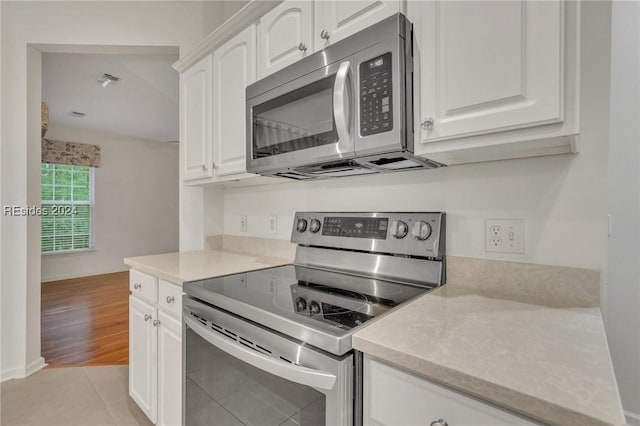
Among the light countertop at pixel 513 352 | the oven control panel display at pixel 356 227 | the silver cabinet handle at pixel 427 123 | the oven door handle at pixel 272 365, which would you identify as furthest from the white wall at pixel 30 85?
the light countertop at pixel 513 352

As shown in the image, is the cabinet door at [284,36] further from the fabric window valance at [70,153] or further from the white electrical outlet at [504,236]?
the fabric window valance at [70,153]

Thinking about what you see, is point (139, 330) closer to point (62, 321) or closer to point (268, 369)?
point (268, 369)

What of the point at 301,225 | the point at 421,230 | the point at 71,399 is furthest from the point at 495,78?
the point at 71,399

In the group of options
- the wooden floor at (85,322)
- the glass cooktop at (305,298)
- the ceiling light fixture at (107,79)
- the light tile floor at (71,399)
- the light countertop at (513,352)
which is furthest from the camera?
the ceiling light fixture at (107,79)

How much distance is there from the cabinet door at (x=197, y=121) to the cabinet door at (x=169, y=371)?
85 centimetres

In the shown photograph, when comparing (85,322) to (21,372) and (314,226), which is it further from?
(314,226)

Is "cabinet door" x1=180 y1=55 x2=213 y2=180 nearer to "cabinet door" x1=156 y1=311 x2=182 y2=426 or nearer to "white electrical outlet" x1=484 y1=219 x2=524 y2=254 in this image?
"cabinet door" x1=156 y1=311 x2=182 y2=426

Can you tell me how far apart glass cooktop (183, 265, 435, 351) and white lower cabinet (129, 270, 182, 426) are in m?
0.24

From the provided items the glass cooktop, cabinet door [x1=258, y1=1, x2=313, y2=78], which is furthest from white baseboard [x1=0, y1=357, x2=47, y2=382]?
cabinet door [x1=258, y1=1, x2=313, y2=78]

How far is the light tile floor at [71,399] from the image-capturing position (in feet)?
→ 5.77

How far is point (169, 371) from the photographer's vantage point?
142cm

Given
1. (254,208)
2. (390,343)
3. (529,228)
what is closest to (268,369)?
(390,343)

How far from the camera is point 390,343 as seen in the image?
667mm

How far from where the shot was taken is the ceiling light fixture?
3.29 metres
